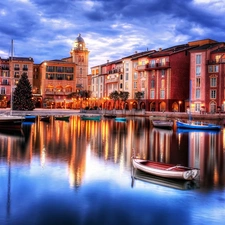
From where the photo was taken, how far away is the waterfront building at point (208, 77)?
7181cm

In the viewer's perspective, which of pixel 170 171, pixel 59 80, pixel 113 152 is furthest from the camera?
pixel 59 80

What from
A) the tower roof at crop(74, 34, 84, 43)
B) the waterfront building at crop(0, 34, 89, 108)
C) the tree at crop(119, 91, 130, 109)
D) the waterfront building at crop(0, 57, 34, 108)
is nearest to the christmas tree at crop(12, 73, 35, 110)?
the tree at crop(119, 91, 130, 109)

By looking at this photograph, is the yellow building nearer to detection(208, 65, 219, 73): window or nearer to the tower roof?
the tower roof

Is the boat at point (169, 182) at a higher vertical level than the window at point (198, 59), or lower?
lower

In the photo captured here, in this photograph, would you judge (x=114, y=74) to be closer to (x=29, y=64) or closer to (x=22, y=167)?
(x=29, y=64)


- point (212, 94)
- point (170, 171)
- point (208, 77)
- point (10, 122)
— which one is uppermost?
point (208, 77)

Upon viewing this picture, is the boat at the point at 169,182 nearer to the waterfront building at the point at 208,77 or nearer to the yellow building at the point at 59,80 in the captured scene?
the waterfront building at the point at 208,77

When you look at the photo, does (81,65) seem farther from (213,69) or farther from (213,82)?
(213,82)

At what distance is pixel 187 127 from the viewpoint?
49.2 meters

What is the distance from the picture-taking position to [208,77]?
73750 millimetres

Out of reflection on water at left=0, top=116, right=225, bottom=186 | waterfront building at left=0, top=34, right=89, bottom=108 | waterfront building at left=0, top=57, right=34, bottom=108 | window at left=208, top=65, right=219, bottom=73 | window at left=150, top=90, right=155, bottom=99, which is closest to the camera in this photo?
reflection on water at left=0, top=116, right=225, bottom=186

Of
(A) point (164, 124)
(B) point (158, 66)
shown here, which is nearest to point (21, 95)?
(B) point (158, 66)

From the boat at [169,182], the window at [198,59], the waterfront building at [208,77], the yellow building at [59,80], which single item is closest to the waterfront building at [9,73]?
the yellow building at [59,80]

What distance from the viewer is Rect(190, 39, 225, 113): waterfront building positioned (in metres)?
71.8
